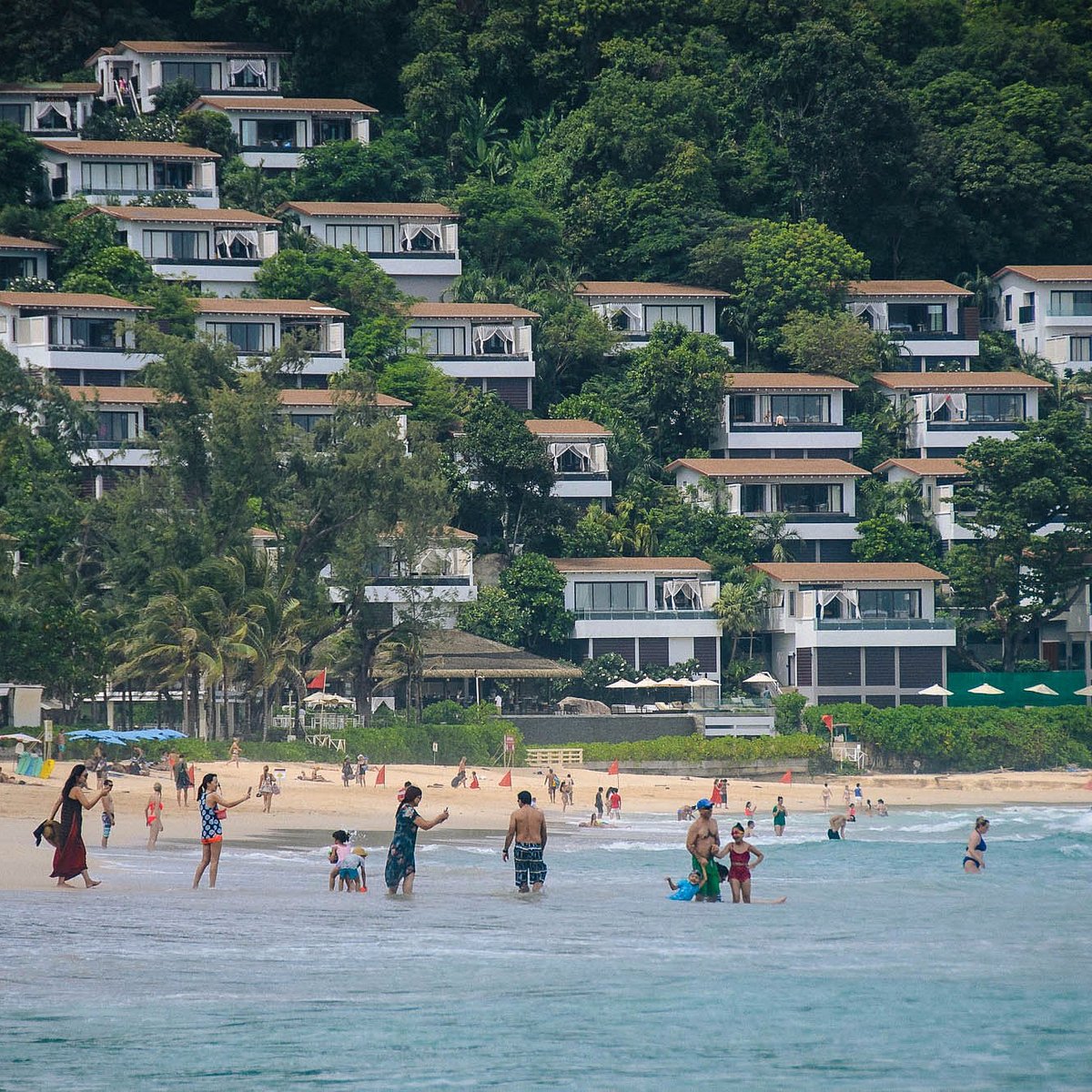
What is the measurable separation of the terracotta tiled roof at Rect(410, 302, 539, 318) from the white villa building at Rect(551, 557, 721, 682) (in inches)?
554

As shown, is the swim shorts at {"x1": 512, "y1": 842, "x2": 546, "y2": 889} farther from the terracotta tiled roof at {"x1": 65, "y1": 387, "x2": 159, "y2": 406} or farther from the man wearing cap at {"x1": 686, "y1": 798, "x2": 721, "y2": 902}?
the terracotta tiled roof at {"x1": 65, "y1": 387, "x2": 159, "y2": 406}

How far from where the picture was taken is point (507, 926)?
2442 centimetres

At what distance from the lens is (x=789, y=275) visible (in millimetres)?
87500

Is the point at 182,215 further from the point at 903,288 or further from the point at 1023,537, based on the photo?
the point at 1023,537

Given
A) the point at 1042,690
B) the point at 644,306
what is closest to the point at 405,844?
the point at 1042,690

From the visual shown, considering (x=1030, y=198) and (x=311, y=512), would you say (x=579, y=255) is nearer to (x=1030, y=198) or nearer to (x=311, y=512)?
(x=1030, y=198)

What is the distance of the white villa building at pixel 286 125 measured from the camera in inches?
3735

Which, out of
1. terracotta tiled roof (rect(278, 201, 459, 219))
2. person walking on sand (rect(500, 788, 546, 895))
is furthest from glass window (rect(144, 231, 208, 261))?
person walking on sand (rect(500, 788, 546, 895))

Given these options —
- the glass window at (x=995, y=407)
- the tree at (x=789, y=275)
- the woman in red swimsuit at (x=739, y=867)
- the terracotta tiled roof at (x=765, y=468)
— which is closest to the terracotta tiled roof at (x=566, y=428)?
the terracotta tiled roof at (x=765, y=468)

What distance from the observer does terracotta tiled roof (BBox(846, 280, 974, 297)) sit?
90.7 meters

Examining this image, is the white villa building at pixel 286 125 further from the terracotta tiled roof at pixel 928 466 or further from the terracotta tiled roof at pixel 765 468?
the terracotta tiled roof at pixel 928 466

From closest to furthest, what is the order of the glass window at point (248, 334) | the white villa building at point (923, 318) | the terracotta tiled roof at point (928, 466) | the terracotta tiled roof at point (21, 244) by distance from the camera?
the terracotta tiled roof at point (928, 466)
the glass window at point (248, 334)
the terracotta tiled roof at point (21, 244)
the white villa building at point (923, 318)

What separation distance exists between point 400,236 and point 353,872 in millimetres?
63952

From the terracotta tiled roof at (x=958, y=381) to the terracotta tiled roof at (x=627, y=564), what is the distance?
1663 centimetres
